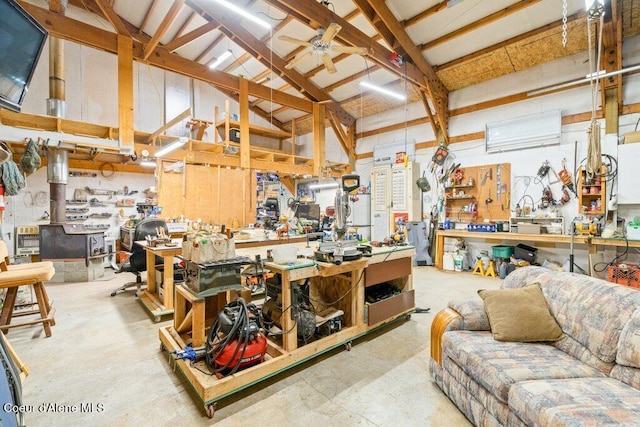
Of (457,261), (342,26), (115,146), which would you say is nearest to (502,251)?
(457,261)

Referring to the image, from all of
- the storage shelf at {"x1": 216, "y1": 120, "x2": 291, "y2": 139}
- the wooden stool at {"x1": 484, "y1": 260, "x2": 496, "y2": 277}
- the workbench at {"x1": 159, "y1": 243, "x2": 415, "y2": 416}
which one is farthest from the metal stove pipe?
the wooden stool at {"x1": 484, "y1": 260, "x2": 496, "y2": 277}

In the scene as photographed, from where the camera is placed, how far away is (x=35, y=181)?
694 cm

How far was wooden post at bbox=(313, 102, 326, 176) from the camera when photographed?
768cm

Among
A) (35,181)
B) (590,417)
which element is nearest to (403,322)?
(590,417)

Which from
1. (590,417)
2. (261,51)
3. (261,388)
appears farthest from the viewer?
(261,51)

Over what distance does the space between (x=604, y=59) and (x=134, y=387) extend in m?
7.52

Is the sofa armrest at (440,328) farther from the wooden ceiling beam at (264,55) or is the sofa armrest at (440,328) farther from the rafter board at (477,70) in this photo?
the wooden ceiling beam at (264,55)

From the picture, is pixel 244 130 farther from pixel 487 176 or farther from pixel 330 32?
pixel 487 176

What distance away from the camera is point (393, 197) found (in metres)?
7.30

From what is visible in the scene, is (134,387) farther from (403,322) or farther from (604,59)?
(604,59)

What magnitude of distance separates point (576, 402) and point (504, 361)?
14.9 inches

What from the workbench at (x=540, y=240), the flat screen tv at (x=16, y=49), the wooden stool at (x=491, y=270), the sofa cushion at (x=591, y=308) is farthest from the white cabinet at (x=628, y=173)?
the flat screen tv at (x=16, y=49)

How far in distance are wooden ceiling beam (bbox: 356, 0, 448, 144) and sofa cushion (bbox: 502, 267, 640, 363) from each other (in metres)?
5.02

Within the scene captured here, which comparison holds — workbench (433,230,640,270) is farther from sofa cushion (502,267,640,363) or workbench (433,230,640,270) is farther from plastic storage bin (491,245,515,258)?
sofa cushion (502,267,640,363)
